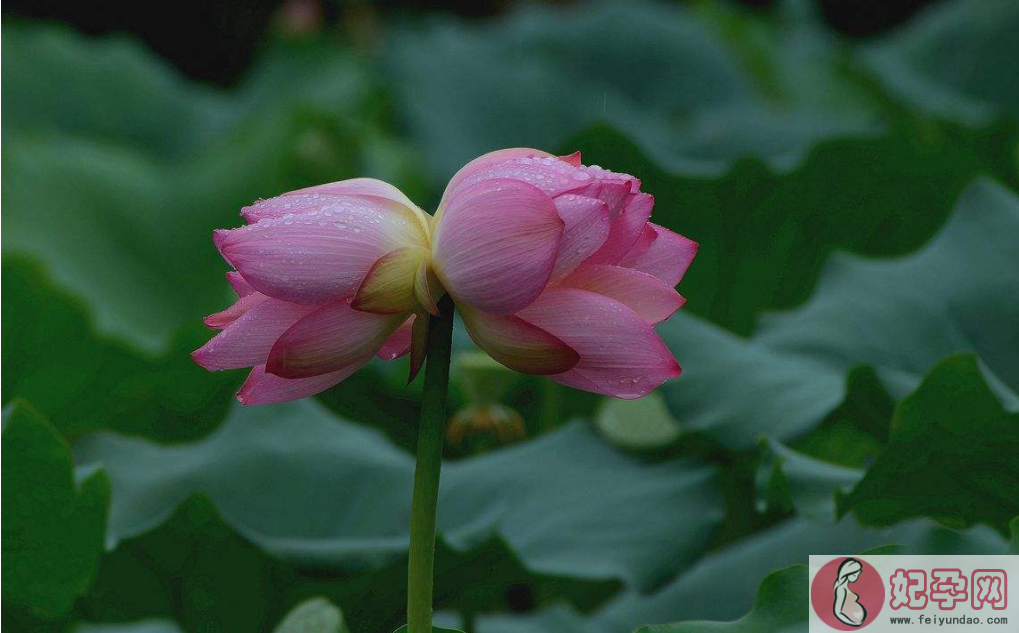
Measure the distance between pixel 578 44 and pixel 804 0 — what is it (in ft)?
3.50

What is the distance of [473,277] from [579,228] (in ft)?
0.14

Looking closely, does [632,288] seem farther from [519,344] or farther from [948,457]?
[948,457]

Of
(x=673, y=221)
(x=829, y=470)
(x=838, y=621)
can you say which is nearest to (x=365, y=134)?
(x=673, y=221)

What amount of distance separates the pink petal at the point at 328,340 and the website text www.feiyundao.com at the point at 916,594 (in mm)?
276

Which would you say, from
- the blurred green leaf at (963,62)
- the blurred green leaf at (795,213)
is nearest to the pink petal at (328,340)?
the blurred green leaf at (795,213)

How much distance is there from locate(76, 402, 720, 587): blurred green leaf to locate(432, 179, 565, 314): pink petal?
0.42m

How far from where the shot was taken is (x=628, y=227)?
1.60 ft

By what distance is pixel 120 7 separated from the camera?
4.85 meters

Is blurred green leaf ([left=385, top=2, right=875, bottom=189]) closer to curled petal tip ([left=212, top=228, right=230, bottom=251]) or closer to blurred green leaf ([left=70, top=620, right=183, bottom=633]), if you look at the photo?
blurred green leaf ([left=70, top=620, right=183, bottom=633])

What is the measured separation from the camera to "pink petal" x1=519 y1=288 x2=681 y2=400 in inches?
18.3

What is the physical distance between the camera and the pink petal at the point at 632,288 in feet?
1.61

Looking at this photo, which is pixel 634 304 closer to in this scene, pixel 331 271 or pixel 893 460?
pixel 331 271

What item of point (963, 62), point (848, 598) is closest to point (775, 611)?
point (848, 598)

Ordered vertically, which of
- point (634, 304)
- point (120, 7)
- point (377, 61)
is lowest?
point (120, 7)
